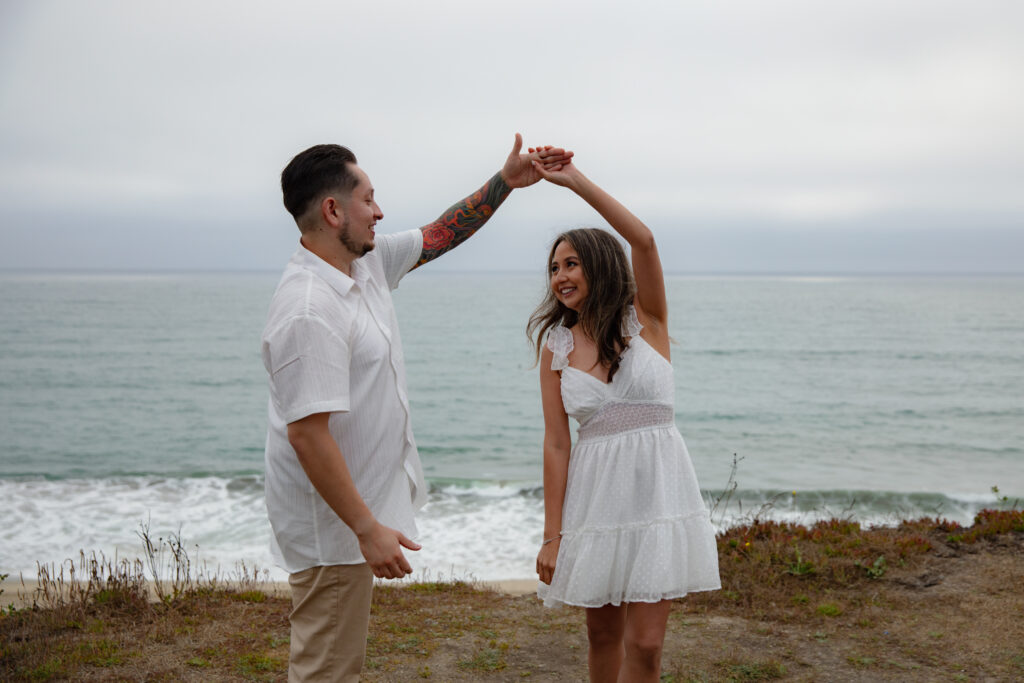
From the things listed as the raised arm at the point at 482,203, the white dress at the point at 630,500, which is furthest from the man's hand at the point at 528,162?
the white dress at the point at 630,500

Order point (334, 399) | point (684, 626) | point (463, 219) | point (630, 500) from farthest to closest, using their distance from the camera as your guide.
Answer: point (684, 626)
point (463, 219)
point (630, 500)
point (334, 399)

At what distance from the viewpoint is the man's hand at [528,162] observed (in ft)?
11.8

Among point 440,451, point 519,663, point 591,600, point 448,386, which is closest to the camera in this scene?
point 591,600

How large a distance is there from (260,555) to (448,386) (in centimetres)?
1917

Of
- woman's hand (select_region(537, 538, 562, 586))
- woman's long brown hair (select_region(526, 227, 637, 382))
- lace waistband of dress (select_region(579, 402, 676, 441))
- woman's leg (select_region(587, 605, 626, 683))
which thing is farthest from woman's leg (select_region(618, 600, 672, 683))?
woman's long brown hair (select_region(526, 227, 637, 382))

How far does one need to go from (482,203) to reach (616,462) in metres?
1.47

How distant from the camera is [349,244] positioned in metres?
Answer: 2.83

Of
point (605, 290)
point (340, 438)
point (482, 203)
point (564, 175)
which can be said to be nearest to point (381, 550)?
point (340, 438)

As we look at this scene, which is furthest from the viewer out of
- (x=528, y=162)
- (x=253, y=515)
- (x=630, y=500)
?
(x=253, y=515)

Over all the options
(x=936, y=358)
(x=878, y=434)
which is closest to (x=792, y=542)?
(x=878, y=434)

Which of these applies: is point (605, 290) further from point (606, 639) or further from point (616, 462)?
point (606, 639)

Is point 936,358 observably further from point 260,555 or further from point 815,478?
point 260,555

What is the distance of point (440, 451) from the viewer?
63.7 feet

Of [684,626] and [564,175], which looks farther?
[684,626]
